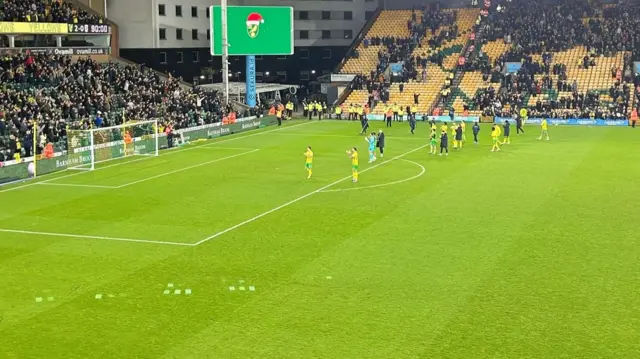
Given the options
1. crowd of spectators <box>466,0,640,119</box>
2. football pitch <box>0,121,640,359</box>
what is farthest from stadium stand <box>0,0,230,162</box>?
crowd of spectators <box>466,0,640,119</box>

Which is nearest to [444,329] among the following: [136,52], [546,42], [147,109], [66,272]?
→ [66,272]

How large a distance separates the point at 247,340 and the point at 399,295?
13.8 ft

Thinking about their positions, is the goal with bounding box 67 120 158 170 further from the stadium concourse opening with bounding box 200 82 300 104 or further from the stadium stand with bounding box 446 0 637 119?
the stadium stand with bounding box 446 0 637 119

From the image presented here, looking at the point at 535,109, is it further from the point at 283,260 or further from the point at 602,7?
the point at 283,260

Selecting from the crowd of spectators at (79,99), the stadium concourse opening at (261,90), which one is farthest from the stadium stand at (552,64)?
the crowd of spectators at (79,99)

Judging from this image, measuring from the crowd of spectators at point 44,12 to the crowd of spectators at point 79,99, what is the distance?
8.21ft

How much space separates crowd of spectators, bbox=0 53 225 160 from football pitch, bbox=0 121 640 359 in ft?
19.5

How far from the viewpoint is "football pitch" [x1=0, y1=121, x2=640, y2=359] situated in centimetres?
1517

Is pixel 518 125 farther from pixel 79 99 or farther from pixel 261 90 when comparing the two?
pixel 79 99

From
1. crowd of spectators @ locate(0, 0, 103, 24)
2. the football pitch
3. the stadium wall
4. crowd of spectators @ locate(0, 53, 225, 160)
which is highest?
crowd of spectators @ locate(0, 0, 103, 24)

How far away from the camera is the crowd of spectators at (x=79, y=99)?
41031 mm

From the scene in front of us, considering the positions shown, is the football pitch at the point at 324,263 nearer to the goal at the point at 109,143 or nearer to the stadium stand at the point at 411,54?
the goal at the point at 109,143

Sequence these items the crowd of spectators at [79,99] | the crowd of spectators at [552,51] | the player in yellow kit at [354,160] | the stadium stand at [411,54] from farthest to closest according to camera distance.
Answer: the stadium stand at [411,54]
the crowd of spectators at [552,51]
the crowd of spectators at [79,99]
the player in yellow kit at [354,160]

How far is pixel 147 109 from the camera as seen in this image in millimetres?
50875
